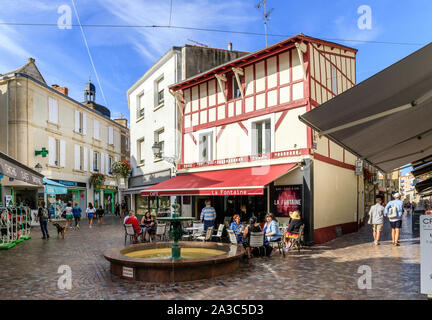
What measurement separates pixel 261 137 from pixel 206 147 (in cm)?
320

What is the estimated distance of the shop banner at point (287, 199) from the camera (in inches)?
466

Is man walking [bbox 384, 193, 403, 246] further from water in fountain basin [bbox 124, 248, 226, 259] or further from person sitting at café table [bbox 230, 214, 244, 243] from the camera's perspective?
water in fountain basin [bbox 124, 248, 226, 259]

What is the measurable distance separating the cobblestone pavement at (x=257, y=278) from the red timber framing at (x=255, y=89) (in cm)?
424

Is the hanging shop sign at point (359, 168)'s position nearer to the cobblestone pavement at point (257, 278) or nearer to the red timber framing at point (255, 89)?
the red timber framing at point (255, 89)

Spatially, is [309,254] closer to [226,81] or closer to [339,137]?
[339,137]

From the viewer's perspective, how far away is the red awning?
1112cm

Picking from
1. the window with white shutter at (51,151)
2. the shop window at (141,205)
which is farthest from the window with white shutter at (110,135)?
the shop window at (141,205)

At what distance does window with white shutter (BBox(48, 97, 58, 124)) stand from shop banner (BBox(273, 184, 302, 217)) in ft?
62.5

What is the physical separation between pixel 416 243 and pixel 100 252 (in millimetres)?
10101

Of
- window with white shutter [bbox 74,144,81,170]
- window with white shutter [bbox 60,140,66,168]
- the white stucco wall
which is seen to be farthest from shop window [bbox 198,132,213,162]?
window with white shutter [bbox 74,144,81,170]

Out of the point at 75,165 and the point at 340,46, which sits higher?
the point at 340,46

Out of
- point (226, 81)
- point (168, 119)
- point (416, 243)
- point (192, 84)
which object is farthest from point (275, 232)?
point (168, 119)

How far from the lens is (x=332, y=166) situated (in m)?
13.5
